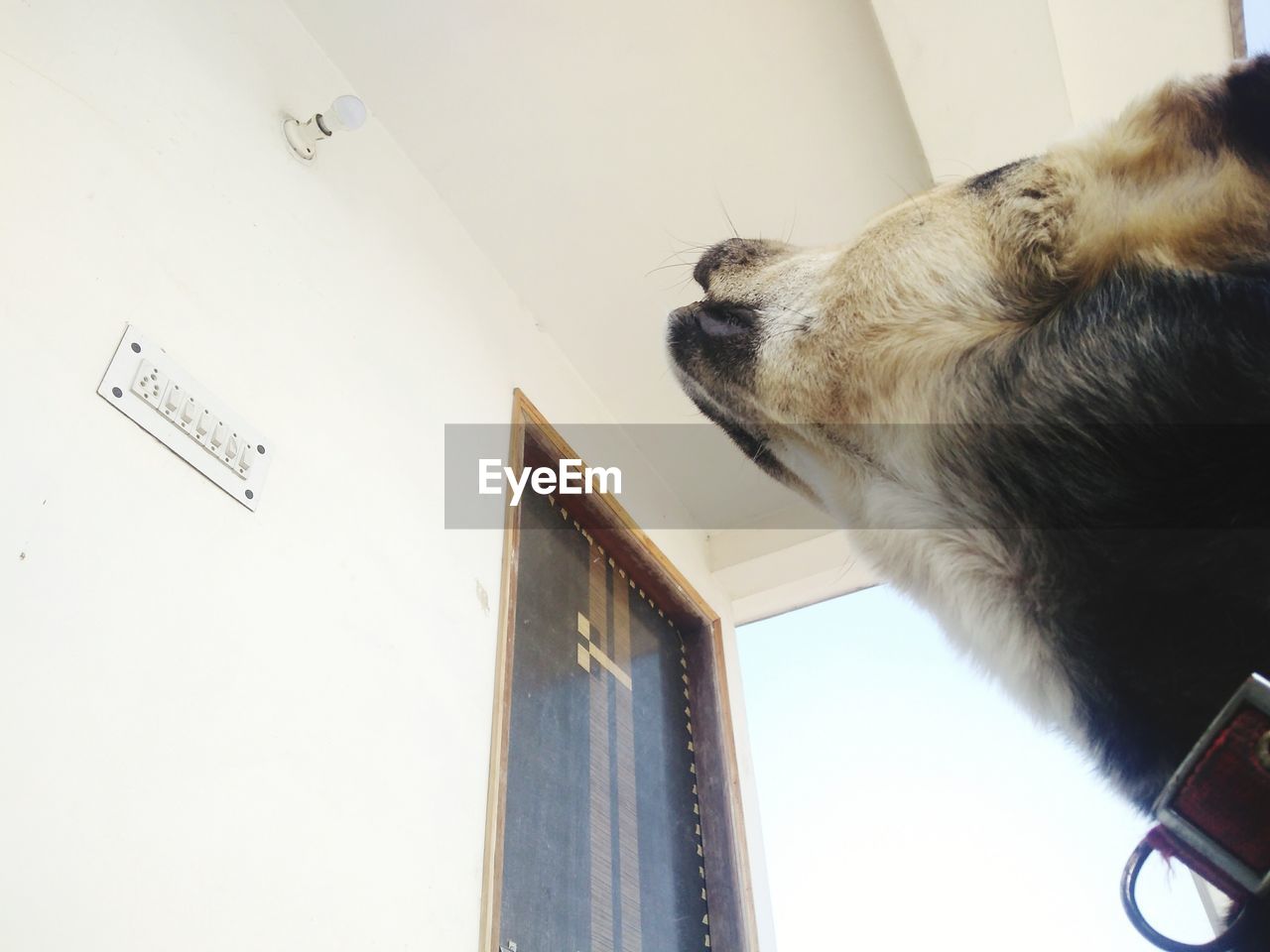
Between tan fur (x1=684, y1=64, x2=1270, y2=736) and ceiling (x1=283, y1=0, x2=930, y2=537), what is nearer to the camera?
tan fur (x1=684, y1=64, x2=1270, y2=736)

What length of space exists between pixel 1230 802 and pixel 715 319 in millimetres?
648

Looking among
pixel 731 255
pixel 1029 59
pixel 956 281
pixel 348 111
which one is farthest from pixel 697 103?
pixel 956 281

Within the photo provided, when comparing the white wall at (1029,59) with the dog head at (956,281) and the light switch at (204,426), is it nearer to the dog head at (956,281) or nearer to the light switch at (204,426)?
the dog head at (956,281)

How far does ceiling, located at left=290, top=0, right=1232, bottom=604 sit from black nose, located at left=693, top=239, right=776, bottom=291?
0.79 metres

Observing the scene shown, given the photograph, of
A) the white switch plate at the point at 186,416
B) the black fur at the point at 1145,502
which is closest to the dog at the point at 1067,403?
the black fur at the point at 1145,502

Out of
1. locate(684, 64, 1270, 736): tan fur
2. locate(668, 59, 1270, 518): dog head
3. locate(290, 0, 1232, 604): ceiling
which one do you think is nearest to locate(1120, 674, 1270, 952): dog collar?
locate(684, 64, 1270, 736): tan fur

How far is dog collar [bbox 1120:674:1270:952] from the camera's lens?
1.49ft

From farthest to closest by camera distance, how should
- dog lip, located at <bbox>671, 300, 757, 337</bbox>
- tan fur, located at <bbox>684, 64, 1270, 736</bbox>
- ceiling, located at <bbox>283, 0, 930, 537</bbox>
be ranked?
ceiling, located at <bbox>283, 0, 930, 537</bbox>
dog lip, located at <bbox>671, 300, 757, 337</bbox>
tan fur, located at <bbox>684, 64, 1270, 736</bbox>

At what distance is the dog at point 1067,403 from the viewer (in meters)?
0.57

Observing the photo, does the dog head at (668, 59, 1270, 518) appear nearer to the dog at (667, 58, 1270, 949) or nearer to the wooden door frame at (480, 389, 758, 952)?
the dog at (667, 58, 1270, 949)

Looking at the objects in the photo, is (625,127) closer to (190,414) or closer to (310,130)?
(310,130)

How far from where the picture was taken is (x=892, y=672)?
7.39 feet

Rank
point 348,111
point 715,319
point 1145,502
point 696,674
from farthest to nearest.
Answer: point 696,674, point 348,111, point 715,319, point 1145,502

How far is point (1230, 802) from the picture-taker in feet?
1.52
